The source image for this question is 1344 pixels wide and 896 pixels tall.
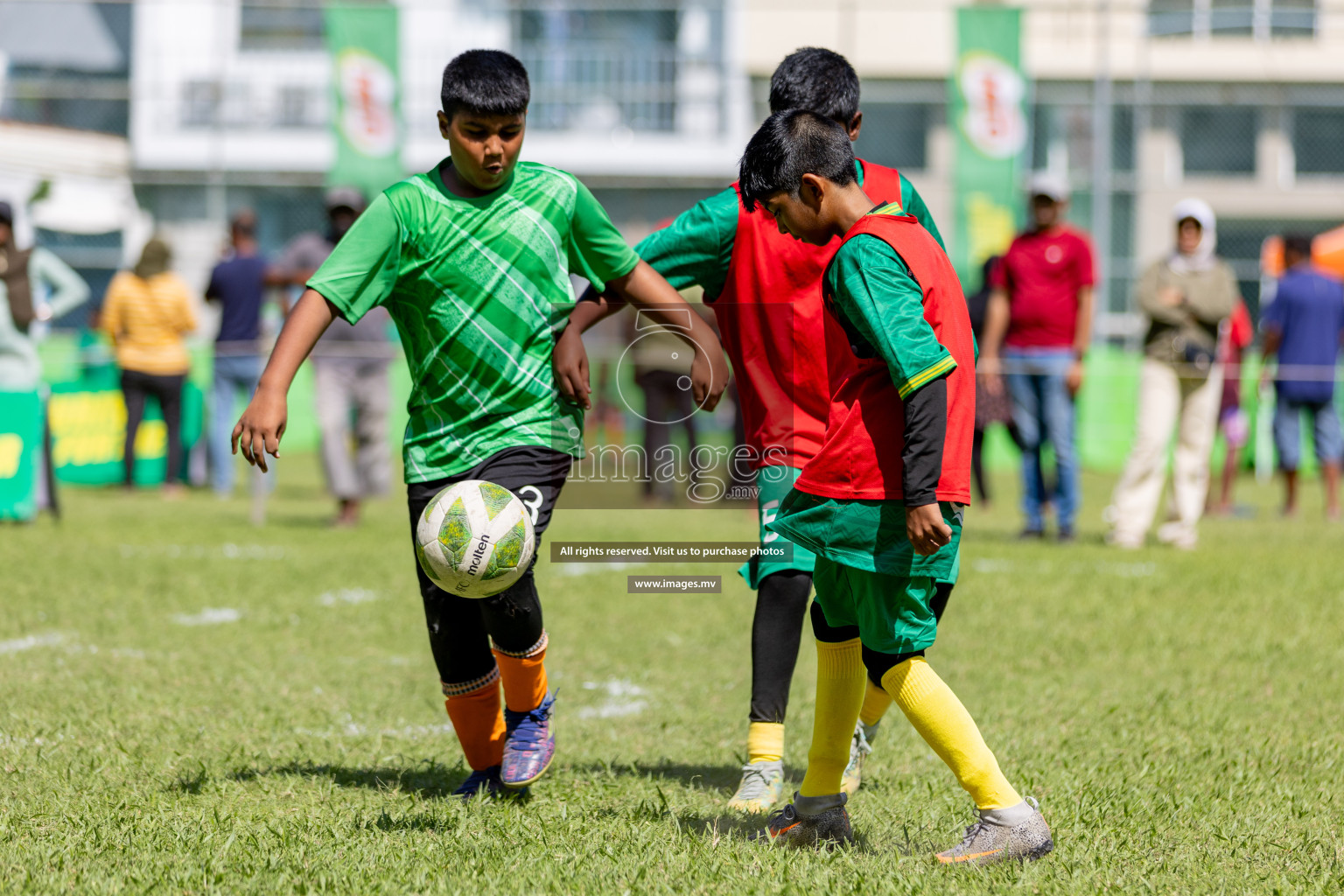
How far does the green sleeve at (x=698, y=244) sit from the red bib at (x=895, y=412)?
906mm

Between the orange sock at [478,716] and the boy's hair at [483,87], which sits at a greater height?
the boy's hair at [483,87]

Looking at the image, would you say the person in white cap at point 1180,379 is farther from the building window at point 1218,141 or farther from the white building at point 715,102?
the building window at point 1218,141

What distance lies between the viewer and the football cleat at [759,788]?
394 centimetres

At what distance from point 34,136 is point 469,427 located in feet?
77.1

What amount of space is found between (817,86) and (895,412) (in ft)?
3.77

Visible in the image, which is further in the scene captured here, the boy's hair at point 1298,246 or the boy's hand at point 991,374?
the boy's hair at point 1298,246

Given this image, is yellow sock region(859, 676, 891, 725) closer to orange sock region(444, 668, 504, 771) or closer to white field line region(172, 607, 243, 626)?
orange sock region(444, 668, 504, 771)

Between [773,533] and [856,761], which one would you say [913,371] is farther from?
[856,761]

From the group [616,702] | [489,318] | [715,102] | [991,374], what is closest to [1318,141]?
[715,102]

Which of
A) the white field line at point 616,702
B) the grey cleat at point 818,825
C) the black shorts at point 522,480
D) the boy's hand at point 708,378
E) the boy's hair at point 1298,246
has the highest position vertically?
the boy's hair at point 1298,246

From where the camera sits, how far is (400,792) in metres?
4.04

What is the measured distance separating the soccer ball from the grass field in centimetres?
60

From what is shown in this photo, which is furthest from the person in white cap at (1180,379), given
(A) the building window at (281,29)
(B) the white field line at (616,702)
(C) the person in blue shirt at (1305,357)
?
(A) the building window at (281,29)

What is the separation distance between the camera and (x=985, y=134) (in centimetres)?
1772
